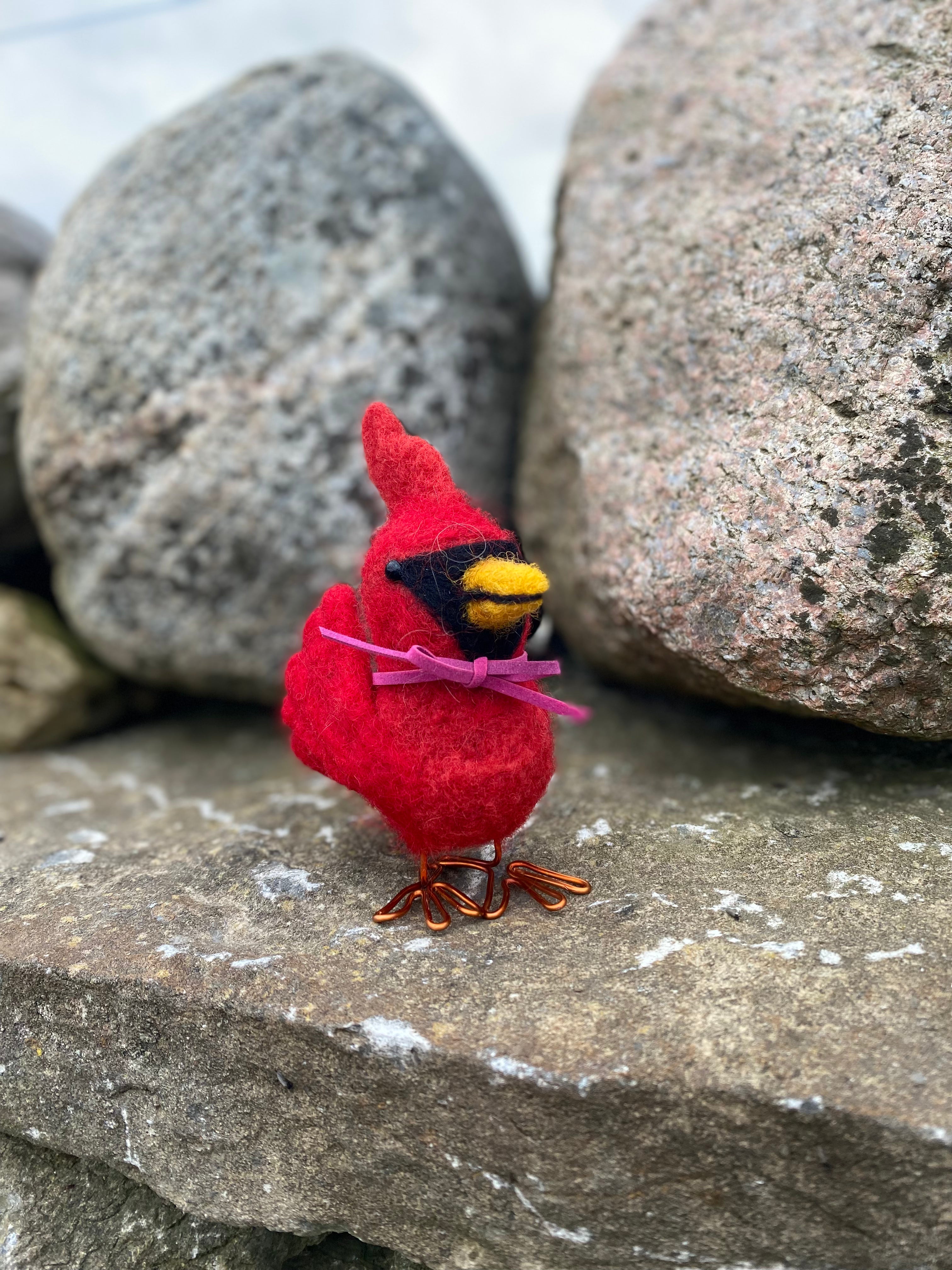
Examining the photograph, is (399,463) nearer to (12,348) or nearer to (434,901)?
(434,901)

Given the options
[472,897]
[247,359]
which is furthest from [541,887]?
[247,359]

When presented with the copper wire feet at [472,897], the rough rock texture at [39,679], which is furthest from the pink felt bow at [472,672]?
the rough rock texture at [39,679]

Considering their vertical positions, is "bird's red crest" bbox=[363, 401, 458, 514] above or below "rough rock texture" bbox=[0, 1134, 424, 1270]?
above

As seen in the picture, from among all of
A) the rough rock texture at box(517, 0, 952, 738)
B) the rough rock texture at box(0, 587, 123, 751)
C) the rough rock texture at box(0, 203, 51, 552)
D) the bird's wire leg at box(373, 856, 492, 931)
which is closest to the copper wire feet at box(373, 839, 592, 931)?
the bird's wire leg at box(373, 856, 492, 931)

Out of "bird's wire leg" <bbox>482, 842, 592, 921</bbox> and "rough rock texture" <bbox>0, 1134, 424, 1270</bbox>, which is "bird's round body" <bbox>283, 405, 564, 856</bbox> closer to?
"bird's wire leg" <bbox>482, 842, 592, 921</bbox>

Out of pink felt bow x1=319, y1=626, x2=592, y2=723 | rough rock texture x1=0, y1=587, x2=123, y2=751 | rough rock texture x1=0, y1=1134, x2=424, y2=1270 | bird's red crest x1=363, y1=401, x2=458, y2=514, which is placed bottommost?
rough rock texture x1=0, y1=1134, x2=424, y2=1270

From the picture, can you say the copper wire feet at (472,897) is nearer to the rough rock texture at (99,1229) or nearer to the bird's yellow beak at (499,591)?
the bird's yellow beak at (499,591)

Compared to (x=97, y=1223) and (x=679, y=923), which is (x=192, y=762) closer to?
(x=97, y=1223)
